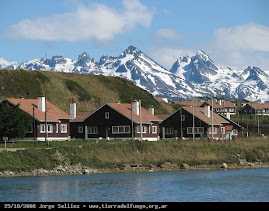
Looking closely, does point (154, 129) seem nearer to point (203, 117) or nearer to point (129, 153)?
point (203, 117)

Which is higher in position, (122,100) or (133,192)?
(122,100)

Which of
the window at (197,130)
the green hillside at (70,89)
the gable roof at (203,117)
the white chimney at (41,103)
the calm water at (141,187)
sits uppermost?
the green hillside at (70,89)

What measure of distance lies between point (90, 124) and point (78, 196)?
166ft

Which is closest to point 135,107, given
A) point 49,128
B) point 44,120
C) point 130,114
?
point 130,114

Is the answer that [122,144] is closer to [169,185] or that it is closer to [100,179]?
[100,179]

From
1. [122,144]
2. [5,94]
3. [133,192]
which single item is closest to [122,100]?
[5,94]

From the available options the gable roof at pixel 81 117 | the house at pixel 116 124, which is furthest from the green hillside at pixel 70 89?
the house at pixel 116 124

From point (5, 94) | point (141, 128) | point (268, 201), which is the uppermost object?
point (5, 94)

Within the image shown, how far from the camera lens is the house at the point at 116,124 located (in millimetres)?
95875

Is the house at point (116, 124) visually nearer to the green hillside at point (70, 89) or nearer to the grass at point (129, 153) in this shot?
the grass at point (129, 153)

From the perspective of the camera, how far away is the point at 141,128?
9438 cm

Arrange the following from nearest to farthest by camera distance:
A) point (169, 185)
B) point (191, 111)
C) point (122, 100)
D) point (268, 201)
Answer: point (268, 201) < point (169, 185) < point (191, 111) < point (122, 100)

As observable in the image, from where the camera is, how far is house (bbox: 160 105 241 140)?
336 ft

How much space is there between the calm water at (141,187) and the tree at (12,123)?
689 inches
